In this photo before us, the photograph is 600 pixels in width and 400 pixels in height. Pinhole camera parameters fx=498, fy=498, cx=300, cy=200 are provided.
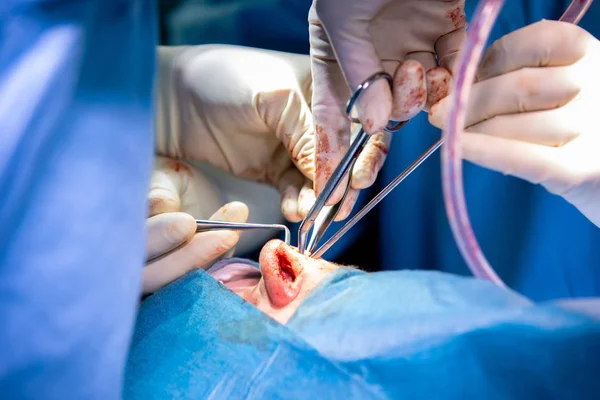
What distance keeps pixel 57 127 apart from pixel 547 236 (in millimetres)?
1207

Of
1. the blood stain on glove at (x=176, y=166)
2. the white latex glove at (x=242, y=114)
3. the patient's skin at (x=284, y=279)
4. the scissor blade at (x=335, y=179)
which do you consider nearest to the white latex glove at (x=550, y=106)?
the scissor blade at (x=335, y=179)

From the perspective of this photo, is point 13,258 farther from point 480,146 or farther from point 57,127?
point 480,146

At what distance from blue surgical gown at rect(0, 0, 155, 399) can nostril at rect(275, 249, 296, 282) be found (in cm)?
53

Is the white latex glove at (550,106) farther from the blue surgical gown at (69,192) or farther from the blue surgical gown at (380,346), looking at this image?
the blue surgical gown at (69,192)

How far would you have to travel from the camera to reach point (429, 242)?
155 centimetres

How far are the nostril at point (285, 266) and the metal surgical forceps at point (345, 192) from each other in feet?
0.20

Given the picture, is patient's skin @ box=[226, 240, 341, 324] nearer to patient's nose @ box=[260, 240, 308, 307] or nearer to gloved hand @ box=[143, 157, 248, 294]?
patient's nose @ box=[260, 240, 308, 307]

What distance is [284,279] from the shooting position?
113 centimetres

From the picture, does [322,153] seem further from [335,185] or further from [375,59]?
[375,59]

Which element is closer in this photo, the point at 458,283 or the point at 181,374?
the point at 458,283

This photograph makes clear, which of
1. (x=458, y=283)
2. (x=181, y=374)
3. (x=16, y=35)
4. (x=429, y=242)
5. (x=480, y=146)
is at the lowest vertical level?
(x=429, y=242)

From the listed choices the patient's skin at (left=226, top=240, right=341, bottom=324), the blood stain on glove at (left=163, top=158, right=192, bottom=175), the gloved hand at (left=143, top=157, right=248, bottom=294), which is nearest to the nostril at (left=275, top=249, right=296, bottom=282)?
A: the patient's skin at (left=226, top=240, right=341, bottom=324)

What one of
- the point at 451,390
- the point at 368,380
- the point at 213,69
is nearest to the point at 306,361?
the point at 368,380

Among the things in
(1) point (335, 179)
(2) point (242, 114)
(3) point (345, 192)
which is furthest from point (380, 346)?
(2) point (242, 114)
